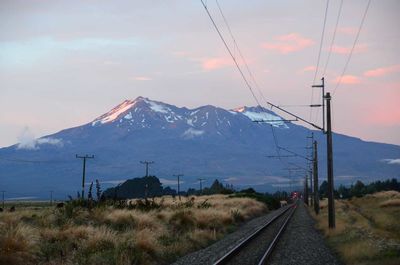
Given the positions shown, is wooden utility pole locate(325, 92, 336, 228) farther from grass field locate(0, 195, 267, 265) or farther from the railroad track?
grass field locate(0, 195, 267, 265)

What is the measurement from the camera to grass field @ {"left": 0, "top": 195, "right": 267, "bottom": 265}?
59.7 feet

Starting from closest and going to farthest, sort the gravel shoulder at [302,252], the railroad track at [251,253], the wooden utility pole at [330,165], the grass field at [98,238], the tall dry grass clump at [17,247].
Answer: the tall dry grass clump at [17,247], the grass field at [98,238], the railroad track at [251,253], the gravel shoulder at [302,252], the wooden utility pole at [330,165]

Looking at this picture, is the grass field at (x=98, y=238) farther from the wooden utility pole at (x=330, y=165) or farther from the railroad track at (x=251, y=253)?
the wooden utility pole at (x=330, y=165)

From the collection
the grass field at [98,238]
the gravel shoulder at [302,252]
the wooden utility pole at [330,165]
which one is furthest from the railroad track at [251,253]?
the wooden utility pole at [330,165]

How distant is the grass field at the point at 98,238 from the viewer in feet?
59.7

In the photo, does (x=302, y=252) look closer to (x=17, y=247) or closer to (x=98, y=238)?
(x=98, y=238)

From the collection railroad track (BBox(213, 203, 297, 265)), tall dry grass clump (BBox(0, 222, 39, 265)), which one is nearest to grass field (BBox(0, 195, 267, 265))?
tall dry grass clump (BBox(0, 222, 39, 265))

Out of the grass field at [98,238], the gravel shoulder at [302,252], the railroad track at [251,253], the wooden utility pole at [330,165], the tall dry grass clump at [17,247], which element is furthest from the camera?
the wooden utility pole at [330,165]

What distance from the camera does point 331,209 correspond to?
3494cm

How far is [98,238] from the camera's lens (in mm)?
21188

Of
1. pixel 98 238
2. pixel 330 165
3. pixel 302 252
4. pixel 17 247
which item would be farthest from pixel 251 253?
pixel 330 165

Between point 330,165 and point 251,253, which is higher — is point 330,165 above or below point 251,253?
above

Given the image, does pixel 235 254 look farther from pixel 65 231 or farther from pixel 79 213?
pixel 79 213

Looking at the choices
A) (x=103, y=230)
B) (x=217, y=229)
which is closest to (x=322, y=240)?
(x=217, y=229)
